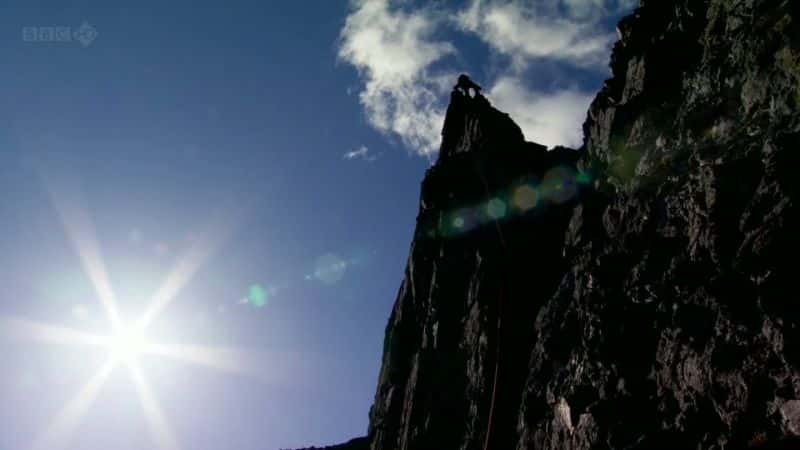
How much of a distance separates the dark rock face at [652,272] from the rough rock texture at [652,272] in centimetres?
5

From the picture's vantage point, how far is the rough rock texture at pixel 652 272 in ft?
37.9

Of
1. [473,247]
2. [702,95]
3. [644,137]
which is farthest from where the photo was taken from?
[473,247]

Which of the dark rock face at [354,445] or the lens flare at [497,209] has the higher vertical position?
the lens flare at [497,209]

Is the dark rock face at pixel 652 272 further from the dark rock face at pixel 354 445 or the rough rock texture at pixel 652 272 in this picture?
the dark rock face at pixel 354 445

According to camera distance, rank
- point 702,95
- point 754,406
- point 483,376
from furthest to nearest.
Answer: point 483,376
point 702,95
point 754,406

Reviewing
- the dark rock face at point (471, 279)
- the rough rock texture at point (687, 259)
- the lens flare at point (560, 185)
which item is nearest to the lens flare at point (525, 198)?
the dark rock face at point (471, 279)

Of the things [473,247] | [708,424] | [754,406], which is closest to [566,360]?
[708,424]

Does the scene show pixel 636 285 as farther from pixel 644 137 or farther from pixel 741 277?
pixel 644 137

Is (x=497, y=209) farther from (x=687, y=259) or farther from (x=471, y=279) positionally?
(x=687, y=259)

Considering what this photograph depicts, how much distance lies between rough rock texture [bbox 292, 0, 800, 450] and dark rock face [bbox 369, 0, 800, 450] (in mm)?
49

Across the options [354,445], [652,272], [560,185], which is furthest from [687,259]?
[354,445]

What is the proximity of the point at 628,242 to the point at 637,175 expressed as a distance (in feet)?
7.29

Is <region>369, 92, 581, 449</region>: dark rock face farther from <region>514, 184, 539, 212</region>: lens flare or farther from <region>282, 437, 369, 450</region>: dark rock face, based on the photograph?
<region>282, 437, 369, 450</region>: dark rock face

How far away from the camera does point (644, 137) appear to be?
18.0 metres
